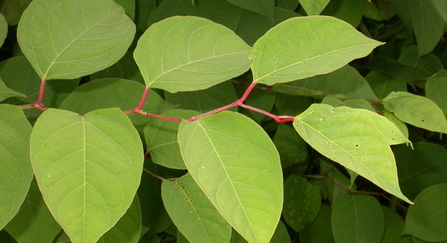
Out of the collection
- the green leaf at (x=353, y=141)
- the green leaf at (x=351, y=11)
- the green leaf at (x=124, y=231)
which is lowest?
the green leaf at (x=124, y=231)

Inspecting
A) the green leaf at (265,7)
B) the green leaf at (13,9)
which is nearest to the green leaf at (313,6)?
the green leaf at (265,7)

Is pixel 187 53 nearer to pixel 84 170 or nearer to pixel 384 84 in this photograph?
pixel 84 170

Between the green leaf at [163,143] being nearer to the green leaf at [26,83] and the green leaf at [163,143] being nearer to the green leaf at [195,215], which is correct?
the green leaf at [195,215]

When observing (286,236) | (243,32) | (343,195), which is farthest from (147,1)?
(343,195)

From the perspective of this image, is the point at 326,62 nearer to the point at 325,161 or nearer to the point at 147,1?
the point at 147,1

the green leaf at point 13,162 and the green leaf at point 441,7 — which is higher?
the green leaf at point 441,7

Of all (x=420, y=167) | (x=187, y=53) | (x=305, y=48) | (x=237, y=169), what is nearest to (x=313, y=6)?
(x=305, y=48)
